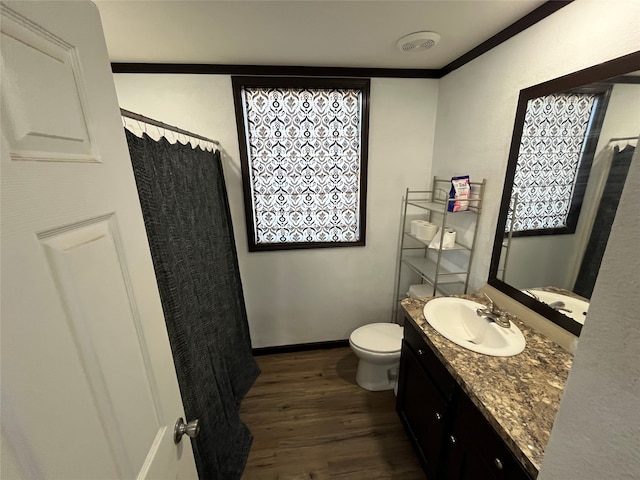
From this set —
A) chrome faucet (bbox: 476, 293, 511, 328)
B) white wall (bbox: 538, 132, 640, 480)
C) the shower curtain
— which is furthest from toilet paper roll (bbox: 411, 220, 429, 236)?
white wall (bbox: 538, 132, 640, 480)

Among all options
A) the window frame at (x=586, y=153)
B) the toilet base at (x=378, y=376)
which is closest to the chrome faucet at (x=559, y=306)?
the window frame at (x=586, y=153)

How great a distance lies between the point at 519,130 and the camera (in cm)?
129

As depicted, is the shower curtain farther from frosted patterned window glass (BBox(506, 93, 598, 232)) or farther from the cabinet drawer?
the cabinet drawer

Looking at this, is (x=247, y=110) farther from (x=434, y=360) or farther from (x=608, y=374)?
(x=608, y=374)

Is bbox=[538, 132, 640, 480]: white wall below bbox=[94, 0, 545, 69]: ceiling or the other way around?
below

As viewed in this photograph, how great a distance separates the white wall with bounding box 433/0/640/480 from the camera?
0.36 meters

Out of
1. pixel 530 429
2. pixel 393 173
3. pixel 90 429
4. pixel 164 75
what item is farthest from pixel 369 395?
pixel 164 75

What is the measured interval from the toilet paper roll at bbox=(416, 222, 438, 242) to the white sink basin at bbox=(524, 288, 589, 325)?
714 millimetres

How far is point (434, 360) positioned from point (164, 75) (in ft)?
7.73

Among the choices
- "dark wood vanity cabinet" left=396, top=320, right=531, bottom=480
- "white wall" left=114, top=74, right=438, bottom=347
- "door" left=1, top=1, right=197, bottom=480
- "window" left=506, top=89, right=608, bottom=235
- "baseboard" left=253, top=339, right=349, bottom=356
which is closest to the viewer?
"door" left=1, top=1, right=197, bottom=480

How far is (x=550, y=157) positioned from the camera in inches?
46.1

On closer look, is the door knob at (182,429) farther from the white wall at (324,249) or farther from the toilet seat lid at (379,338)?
the white wall at (324,249)

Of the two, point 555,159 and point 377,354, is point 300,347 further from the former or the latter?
point 555,159

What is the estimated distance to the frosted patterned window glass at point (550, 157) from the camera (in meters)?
1.06
